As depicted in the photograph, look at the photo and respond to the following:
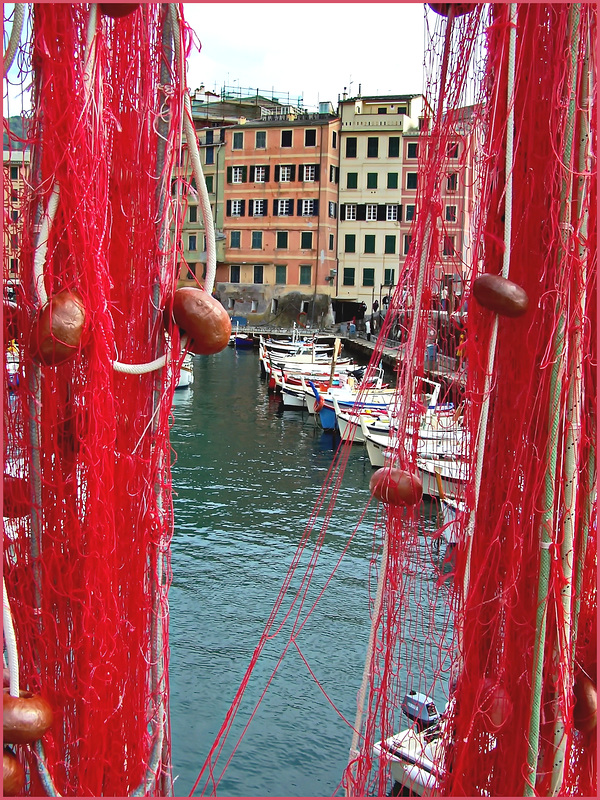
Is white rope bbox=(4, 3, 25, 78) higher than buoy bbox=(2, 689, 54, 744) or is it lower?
higher

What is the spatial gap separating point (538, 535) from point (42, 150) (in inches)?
66.0

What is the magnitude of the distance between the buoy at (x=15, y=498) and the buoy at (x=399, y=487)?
1051 millimetres

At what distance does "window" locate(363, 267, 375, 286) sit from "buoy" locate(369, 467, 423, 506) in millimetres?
40131

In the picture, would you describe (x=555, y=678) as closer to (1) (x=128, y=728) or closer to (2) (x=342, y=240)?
(1) (x=128, y=728)

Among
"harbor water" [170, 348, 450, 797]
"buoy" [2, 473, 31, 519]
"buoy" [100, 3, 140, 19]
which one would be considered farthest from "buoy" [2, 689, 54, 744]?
"buoy" [100, 3, 140, 19]

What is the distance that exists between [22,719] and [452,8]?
2.21 metres

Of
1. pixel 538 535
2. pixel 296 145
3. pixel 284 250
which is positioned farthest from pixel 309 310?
pixel 538 535

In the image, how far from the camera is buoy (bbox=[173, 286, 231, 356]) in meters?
2.22

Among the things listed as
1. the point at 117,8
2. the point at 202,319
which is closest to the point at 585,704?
the point at 202,319

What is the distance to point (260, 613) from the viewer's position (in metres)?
10.9

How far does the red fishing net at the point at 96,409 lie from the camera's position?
80.9 inches

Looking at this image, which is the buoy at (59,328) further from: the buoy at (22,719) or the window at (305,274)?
the window at (305,274)

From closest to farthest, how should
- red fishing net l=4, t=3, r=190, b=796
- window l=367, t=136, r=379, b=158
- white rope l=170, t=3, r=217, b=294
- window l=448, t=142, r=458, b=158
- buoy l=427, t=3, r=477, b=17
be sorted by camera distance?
1. red fishing net l=4, t=3, r=190, b=796
2. white rope l=170, t=3, r=217, b=294
3. buoy l=427, t=3, r=477, b=17
4. window l=448, t=142, r=458, b=158
5. window l=367, t=136, r=379, b=158

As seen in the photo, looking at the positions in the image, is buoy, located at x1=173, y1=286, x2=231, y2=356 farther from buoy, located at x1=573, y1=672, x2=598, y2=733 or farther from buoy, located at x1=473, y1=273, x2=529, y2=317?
buoy, located at x1=573, y1=672, x2=598, y2=733
